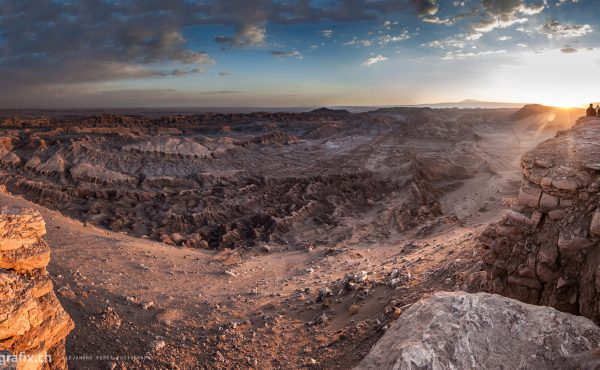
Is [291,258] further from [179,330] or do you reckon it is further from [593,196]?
[593,196]

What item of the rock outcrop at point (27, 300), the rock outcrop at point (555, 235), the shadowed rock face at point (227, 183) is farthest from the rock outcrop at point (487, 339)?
the shadowed rock face at point (227, 183)

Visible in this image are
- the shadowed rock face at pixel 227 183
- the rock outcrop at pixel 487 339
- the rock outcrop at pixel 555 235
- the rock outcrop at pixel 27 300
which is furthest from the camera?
the shadowed rock face at pixel 227 183

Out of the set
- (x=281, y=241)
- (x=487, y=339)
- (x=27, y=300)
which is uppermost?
(x=27, y=300)

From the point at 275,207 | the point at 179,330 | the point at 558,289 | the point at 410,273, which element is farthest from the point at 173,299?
the point at 275,207

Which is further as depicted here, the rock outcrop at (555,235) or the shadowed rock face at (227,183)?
the shadowed rock face at (227,183)

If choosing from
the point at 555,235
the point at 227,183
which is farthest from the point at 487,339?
the point at 227,183

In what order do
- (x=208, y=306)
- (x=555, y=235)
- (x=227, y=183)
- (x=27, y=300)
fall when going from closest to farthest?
(x=27, y=300)
(x=555, y=235)
(x=208, y=306)
(x=227, y=183)

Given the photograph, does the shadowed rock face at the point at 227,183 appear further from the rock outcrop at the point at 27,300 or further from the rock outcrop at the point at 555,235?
the rock outcrop at the point at 27,300

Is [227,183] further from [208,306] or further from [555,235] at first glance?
[555,235]
